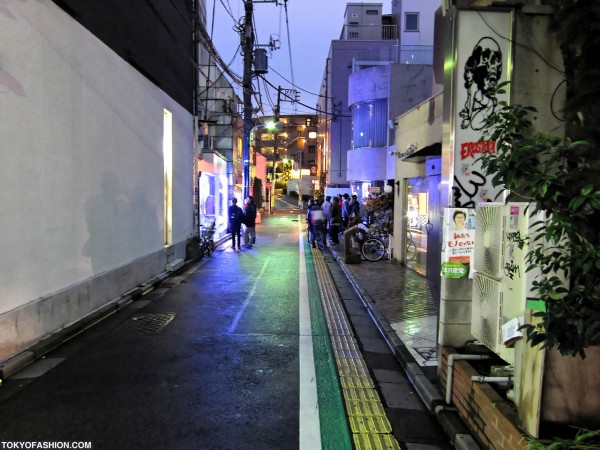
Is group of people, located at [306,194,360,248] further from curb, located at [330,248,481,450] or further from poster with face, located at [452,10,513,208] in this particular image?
poster with face, located at [452,10,513,208]

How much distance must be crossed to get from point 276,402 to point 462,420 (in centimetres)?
177

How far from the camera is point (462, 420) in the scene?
4.03 meters

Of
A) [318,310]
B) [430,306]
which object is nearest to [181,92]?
[318,310]

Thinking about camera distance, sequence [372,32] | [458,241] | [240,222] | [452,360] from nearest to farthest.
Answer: [452,360] → [458,241] → [240,222] → [372,32]

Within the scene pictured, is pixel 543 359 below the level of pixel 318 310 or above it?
above

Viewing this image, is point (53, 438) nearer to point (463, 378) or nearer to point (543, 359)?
point (463, 378)

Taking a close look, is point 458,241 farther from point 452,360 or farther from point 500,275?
point 452,360

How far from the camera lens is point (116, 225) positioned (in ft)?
29.3

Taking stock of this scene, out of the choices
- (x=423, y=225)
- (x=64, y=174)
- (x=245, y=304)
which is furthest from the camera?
(x=423, y=225)

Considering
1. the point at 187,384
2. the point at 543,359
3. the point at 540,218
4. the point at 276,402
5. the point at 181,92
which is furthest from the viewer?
the point at 181,92

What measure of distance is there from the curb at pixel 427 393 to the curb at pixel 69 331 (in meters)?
4.61

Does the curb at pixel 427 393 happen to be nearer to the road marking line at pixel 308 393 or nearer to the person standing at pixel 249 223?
the road marking line at pixel 308 393

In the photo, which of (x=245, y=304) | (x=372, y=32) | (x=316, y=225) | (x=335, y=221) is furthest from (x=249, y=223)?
(x=372, y=32)

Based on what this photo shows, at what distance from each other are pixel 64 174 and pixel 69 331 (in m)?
2.34
